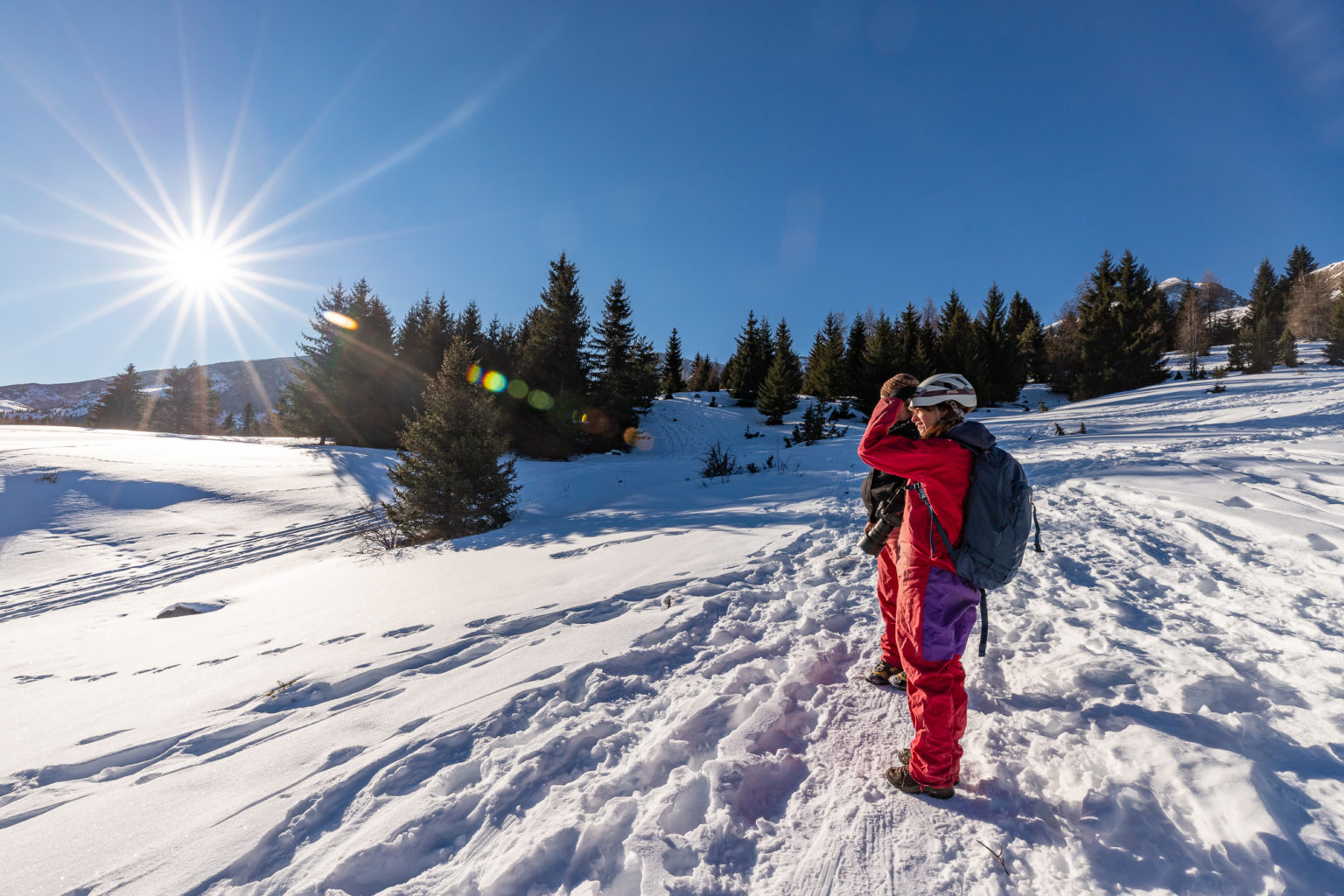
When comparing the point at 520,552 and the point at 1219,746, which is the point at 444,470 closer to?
the point at 520,552

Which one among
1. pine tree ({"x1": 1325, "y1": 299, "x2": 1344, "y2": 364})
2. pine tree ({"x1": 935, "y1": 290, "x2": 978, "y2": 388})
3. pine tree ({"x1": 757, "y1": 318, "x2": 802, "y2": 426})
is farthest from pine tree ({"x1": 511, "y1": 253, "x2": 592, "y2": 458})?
pine tree ({"x1": 1325, "y1": 299, "x2": 1344, "y2": 364})

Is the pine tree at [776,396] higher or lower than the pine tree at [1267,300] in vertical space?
lower

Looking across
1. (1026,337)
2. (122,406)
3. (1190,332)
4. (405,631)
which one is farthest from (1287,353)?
(122,406)

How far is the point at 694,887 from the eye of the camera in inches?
65.7

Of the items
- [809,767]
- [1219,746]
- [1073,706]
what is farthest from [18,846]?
[1219,746]

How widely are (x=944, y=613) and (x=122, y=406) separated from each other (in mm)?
57147

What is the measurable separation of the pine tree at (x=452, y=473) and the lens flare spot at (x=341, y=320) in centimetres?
1748

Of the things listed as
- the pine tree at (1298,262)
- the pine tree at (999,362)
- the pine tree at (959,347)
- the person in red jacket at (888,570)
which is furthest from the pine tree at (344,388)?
the pine tree at (1298,262)

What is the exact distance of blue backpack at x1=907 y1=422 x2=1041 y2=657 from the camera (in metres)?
2.06

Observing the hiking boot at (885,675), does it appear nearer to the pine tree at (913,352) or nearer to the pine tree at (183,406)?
the pine tree at (913,352)

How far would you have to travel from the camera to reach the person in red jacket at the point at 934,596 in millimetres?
2082

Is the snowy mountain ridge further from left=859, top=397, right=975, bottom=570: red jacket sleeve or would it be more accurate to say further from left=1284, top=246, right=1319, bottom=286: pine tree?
left=1284, top=246, right=1319, bottom=286: pine tree

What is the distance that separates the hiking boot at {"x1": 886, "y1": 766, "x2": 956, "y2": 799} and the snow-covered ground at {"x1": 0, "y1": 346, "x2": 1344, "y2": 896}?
1.9 inches

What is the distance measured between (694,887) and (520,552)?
5888 mm
